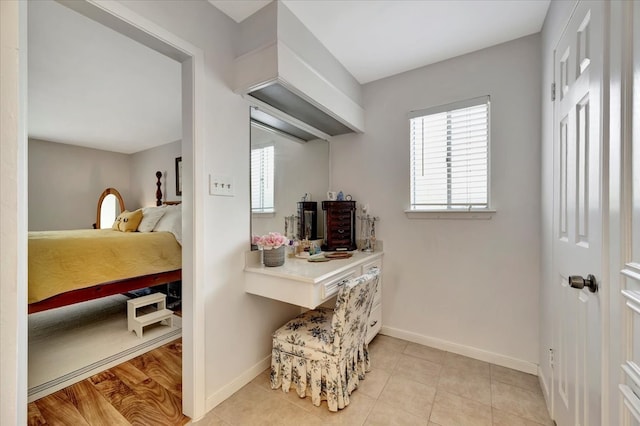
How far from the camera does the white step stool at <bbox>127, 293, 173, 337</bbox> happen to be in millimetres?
2553

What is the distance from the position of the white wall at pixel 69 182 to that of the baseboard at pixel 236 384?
4254 millimetres

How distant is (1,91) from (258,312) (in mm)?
1784

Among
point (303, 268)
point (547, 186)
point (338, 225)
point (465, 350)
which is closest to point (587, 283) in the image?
point (547, 186)

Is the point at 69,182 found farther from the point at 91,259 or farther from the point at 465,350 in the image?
the point at 465,350

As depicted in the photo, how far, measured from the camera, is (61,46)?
1914mm

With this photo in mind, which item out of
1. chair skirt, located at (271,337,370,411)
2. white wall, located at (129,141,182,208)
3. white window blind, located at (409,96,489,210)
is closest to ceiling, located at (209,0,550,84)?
white window blind, located at (409,96,489,210)

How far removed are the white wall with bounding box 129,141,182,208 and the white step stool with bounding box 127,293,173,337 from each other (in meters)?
2.03

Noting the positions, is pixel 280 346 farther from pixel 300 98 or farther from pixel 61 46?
pixel 61 46

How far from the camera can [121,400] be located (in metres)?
1.71

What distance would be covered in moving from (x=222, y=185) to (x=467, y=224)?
1.91 m

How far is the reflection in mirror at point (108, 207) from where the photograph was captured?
5.08m

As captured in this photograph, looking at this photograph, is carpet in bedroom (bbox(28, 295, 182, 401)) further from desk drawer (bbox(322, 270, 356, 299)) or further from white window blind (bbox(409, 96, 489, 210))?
white window blind (bbox(409, 96, 489, 210))

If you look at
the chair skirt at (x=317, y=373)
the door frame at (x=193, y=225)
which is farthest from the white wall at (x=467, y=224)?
the door frame at (x=193, y=225)

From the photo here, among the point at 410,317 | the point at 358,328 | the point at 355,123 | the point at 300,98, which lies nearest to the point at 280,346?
the point at 358,328
